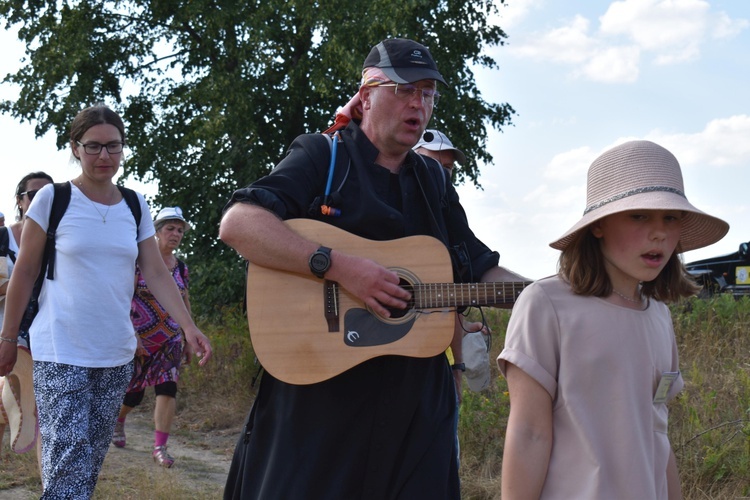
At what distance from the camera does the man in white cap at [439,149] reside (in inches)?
208

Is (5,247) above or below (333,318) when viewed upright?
above

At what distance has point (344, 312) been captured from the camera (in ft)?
10.5

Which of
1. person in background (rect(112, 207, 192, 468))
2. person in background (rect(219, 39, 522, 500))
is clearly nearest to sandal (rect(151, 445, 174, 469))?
person in background (rect(112, 207, 192, 468))

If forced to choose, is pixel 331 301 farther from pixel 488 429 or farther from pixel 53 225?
pixel 488 429

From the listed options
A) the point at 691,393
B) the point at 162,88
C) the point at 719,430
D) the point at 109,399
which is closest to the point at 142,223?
the point at 109,399

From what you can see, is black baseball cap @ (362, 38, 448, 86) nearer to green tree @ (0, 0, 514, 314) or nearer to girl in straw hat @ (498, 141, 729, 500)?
girl in straw hat @ (498, 141, 729, 500)

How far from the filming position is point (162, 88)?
66.1 feet

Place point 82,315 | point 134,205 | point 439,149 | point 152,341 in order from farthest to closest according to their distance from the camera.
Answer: point 152,341 → point 439,149 → point 134,205 → point 82,315

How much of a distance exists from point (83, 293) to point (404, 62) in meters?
1.92

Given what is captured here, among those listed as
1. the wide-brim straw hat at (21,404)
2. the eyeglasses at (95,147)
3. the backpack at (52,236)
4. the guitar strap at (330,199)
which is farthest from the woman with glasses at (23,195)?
the guitar strap at (330,199)

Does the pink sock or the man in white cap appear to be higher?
the man in white cap

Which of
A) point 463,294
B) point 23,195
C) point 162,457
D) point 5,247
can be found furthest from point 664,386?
point 162,457

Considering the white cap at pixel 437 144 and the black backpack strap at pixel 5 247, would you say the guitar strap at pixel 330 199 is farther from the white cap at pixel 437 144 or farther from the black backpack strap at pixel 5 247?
the black backpack strap at pixel 5 247

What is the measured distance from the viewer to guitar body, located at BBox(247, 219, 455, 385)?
3.14 m
